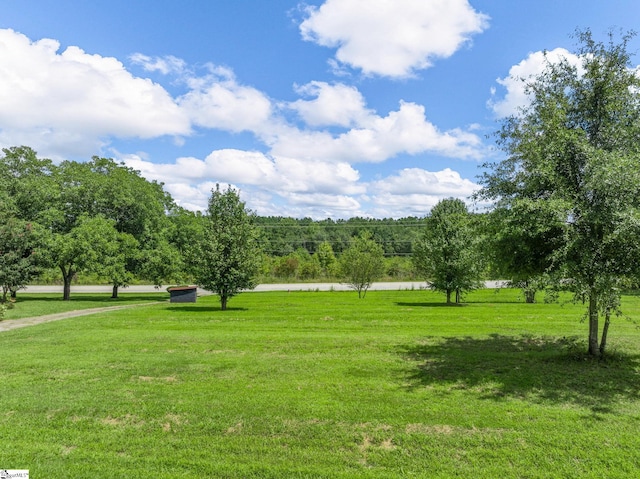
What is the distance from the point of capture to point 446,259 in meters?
24.8

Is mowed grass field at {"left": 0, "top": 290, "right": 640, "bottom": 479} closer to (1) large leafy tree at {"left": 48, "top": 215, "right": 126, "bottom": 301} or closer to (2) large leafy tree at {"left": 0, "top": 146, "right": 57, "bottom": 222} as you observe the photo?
(1) large leafy tree at {"left": 48, "top": 215, "right": 126, "bottom": 301}

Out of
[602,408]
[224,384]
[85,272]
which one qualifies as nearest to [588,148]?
[602,408]

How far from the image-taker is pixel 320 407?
22.4ft

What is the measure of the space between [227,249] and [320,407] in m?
15.7

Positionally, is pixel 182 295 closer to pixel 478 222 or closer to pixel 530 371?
pixel 478 222

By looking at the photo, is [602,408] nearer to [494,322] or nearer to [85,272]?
[494,322]

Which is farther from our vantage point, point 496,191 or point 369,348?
point 369,348

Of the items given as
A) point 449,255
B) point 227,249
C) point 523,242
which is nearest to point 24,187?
point 227,249

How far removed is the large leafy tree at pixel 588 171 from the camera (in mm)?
7750

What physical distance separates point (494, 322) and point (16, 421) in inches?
652

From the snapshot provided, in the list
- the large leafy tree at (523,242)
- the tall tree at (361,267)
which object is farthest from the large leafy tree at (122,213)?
the large leafy tree at (523,242)

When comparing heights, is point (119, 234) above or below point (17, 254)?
above

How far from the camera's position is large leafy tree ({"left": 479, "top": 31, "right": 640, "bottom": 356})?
7.75 metres

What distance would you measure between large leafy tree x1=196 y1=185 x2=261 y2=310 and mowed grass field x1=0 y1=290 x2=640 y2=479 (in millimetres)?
7966
